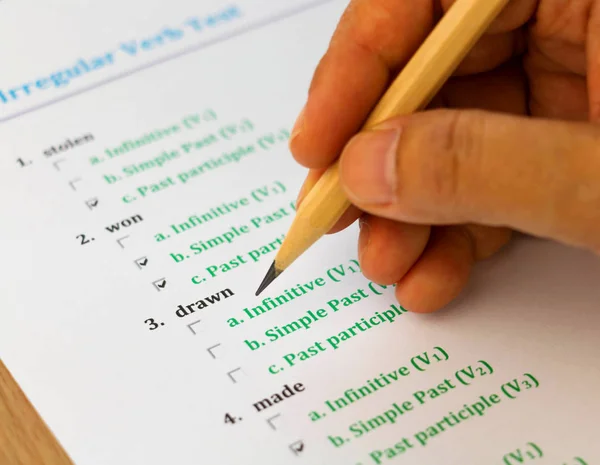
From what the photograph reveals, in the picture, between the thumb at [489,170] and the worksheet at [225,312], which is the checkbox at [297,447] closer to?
the worksheet at [225,312]

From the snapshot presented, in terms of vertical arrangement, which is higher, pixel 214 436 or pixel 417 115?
pixel 417 115

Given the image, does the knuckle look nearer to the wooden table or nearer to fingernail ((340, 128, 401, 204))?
fingernail ((340, 128, 401, 204))

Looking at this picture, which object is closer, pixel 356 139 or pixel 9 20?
pixel 356 139

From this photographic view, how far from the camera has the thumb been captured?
0.37 metres

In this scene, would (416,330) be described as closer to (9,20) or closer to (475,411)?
(475,411)

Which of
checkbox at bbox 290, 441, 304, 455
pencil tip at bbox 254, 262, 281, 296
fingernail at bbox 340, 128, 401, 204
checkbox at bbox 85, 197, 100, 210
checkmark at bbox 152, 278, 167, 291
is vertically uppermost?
fingernail at bbox 340, 128, 401, 204

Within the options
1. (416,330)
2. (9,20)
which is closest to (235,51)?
(9,20)

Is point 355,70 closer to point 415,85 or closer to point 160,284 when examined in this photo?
point 415,85

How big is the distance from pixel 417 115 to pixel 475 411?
165mm

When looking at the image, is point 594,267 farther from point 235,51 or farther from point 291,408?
point 235,51

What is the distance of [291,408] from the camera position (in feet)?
1.37

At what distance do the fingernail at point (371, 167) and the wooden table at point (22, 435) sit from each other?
0.69ft

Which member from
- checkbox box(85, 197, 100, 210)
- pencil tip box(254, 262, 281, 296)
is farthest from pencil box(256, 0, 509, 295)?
checkbox box(85, 197, 100, 210)

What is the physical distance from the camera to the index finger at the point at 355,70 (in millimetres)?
467
